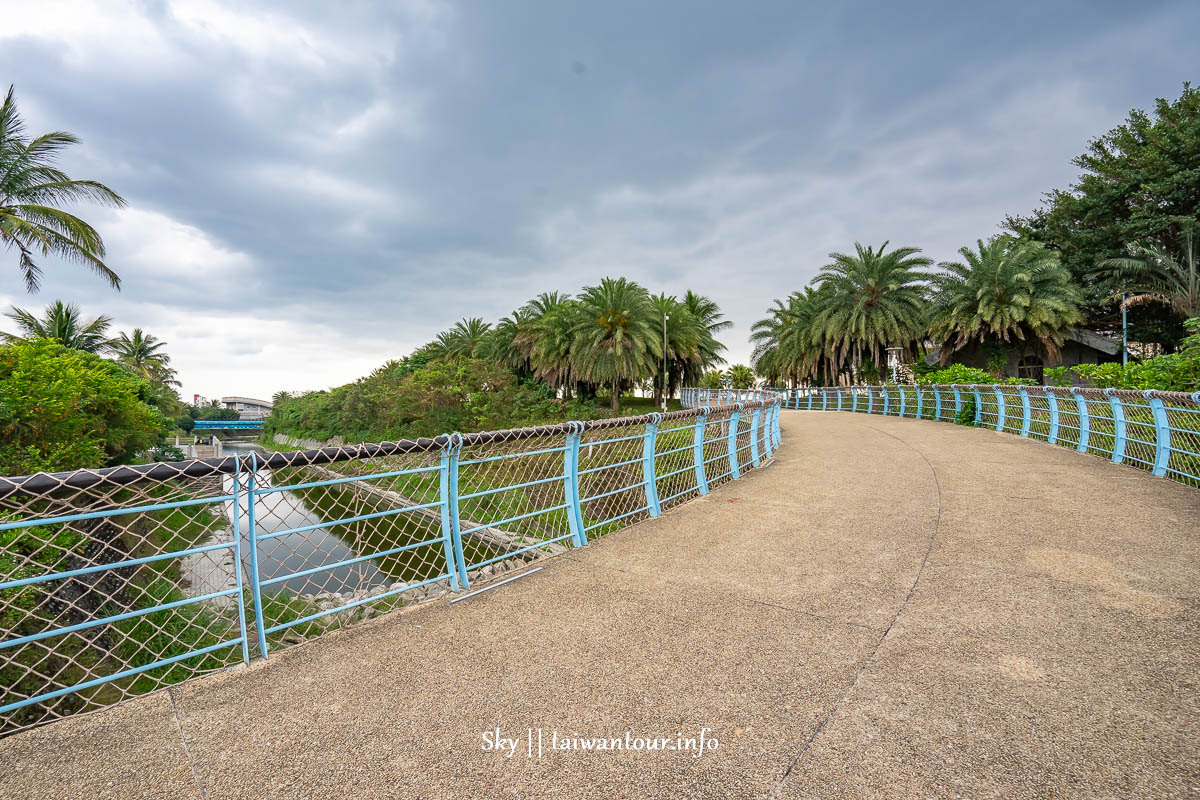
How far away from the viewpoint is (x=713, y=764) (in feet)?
7.14

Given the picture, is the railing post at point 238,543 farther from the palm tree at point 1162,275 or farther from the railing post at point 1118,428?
the palm tree at point 1162,275

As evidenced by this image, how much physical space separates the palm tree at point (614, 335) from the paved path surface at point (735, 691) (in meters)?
25.3

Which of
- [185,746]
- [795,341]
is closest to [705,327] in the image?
[795,341]

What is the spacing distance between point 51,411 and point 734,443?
61.3ft

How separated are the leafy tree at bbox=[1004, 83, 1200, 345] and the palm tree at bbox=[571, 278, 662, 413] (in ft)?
79.0

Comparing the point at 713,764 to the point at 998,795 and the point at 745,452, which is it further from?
the point at 745,452

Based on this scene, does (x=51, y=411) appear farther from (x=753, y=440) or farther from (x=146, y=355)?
(x=146, y=355)

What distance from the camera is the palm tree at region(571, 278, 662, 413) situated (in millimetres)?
29891

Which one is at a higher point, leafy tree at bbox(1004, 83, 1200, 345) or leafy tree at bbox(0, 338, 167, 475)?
leafy tree at bbox(1004, 83, 1200, 345)

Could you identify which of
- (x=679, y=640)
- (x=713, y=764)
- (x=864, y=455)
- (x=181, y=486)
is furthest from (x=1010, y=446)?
Answer: (x=181, y=486)

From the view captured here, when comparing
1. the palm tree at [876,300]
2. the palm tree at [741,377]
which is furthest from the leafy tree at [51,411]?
the palm tree at [741,377]

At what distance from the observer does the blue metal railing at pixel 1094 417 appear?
7191 millimetres

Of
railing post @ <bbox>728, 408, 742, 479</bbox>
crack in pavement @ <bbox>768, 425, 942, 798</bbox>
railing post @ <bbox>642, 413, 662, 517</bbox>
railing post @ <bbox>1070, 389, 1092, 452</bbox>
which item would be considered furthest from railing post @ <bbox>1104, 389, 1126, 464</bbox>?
railing post @ <bbox>642, 413, 662, 517</bbox>

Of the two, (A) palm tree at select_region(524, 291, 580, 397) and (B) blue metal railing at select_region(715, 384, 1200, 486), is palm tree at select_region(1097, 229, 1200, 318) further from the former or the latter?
(A) palm tree at select_region(524, 291, 580, 397)
